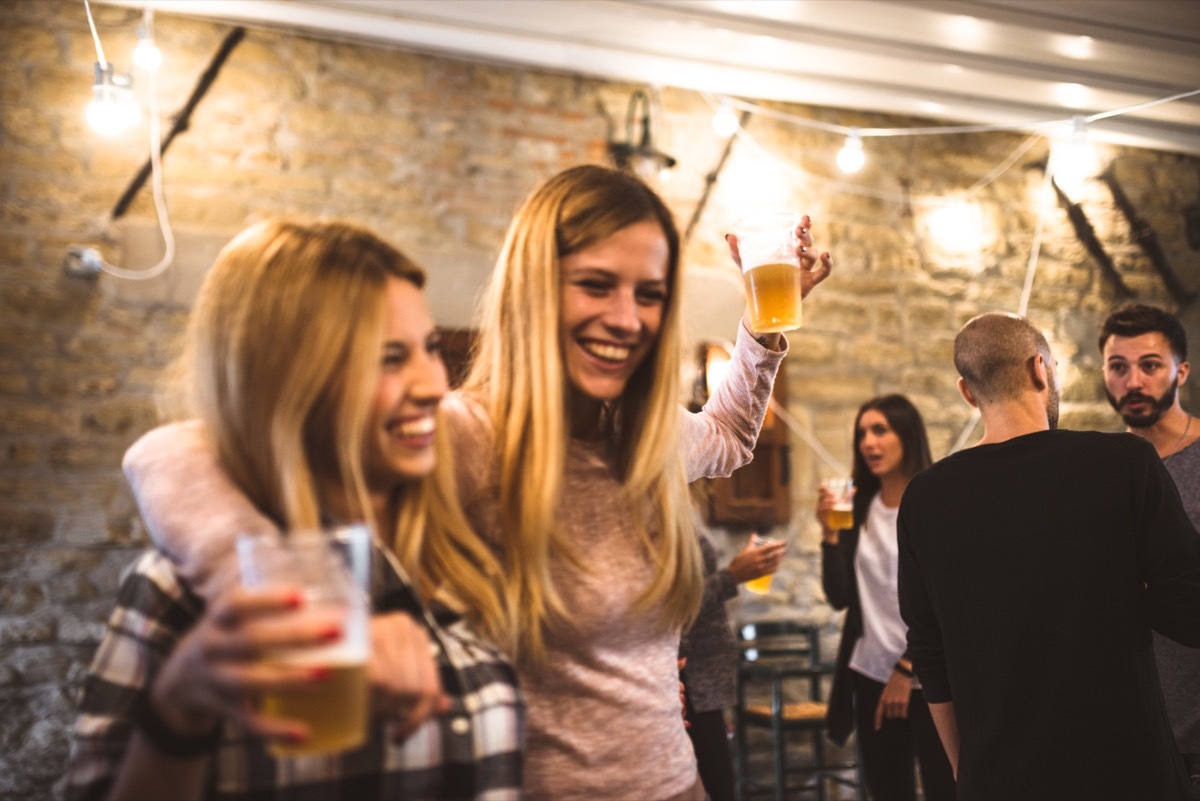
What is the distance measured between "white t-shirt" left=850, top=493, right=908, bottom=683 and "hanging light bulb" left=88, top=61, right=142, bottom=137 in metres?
3.25

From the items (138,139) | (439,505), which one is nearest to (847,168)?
(138,139)

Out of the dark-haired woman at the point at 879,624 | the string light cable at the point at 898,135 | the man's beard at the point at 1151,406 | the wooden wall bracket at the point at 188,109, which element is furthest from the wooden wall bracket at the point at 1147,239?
the wooden wall bracket at the point at 188,109

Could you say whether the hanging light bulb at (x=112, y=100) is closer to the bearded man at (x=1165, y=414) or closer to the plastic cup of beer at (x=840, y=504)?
the plastic cup of beer at (x=840, y=504)

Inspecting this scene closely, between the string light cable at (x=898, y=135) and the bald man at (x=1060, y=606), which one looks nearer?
the bald man at (x=1060, y=606)

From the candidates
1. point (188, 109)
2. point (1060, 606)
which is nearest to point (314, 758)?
point (1060, 606)

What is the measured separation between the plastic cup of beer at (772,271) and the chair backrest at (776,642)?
3.35 m

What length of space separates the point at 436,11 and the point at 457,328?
1.36m

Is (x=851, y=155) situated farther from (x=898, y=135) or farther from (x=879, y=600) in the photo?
(x=879, y=600)

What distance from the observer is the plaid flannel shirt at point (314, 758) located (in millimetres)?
1052

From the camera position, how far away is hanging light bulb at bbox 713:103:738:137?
5394 millimetres

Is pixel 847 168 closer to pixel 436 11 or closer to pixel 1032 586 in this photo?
pixel 436 11

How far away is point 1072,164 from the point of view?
245 inches

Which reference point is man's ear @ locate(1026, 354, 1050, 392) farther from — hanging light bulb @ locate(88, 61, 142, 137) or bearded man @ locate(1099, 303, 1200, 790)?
hanging light bulb @ locate(88, 61, 142, 137)

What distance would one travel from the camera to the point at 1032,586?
2.11 m
